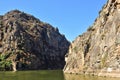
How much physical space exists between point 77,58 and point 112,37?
62.0 m

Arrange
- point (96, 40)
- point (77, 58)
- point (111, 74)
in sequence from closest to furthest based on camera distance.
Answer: point (111, 74), point (96, 40), point (77, 58)

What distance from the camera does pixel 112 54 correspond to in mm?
104000

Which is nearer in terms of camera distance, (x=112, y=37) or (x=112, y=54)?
(x=112, y=54)

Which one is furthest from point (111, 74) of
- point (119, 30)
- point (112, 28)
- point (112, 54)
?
point (112, 28)

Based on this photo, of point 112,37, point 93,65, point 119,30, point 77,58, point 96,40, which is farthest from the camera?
point 77,58

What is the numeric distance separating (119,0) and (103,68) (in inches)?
1093

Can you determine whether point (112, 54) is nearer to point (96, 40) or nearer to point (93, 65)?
point (93, 65)

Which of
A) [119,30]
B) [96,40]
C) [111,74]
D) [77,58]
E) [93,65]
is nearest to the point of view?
[111,74]

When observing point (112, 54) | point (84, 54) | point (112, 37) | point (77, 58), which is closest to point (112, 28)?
point (112, 37)

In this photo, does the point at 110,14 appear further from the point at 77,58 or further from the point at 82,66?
the point at 77,58

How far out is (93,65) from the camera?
128 m

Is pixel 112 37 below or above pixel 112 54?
above

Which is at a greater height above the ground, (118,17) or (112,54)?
(118,17)

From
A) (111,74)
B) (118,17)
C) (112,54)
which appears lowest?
(111,74)
